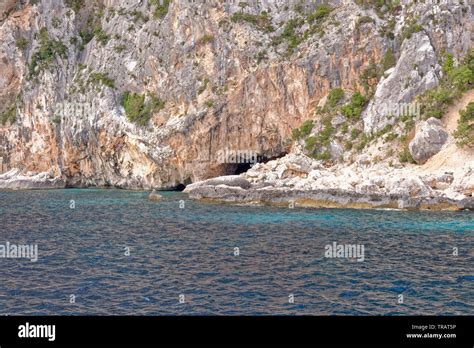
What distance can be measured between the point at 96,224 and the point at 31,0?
230ft

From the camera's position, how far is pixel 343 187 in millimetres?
46000

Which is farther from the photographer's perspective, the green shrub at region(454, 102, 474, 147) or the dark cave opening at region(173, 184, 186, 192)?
the dark cave opening at region(173, 184, 186, 192)

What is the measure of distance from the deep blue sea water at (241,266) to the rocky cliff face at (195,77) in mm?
27019

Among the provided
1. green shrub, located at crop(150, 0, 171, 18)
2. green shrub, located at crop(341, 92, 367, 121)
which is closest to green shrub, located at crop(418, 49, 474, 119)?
green shrub, located at crop(341, 92, 367, 121)

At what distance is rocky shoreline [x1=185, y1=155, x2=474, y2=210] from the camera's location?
136ft

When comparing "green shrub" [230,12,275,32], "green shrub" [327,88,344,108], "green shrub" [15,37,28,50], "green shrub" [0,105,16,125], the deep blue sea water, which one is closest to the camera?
the deep blue sea water

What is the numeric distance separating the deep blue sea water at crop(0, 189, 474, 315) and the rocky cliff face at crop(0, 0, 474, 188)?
27019 mm

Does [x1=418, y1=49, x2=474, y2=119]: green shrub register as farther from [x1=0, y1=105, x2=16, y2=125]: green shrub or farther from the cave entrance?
Result: [x1=0, y1=105, x2=16, y2=125]: green shrub

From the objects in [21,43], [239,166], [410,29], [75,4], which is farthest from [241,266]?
[21,43]

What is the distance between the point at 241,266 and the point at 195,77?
2067 inches

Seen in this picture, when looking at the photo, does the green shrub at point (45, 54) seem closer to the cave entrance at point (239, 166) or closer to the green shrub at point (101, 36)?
the green shrub at point (101, 36)

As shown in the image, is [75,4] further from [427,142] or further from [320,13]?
[427,142]

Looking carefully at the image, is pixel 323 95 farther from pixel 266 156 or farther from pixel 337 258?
pixel 337 258

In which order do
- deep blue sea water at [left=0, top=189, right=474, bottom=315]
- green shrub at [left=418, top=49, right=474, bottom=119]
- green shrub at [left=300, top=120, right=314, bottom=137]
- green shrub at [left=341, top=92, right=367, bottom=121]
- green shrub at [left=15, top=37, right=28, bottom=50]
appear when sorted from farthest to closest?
green shrub at [left=15, top=37, right=28, bottom=50]
green shrub at [left=300, top=120, right=314, bottom=137]
green shrub at [left=341, top=92, right=367, bottom=121]
green shrub at [left=418, top=49, right=474, bottom=119]
deep blue sea water at [left=0, top=189, right=474, bottom=315]
